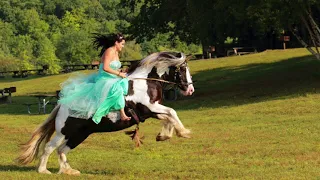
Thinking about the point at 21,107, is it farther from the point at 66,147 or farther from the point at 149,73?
the point at 149,73

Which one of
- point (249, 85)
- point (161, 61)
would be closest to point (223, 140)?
point (161, 61)

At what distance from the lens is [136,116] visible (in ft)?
40.1

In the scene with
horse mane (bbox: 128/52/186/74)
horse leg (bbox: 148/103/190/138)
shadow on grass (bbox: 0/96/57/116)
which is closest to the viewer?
horse leg (bbox: 148/103/190/138)

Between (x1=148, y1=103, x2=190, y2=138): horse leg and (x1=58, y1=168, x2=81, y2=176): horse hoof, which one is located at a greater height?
(x1=148, y1=103, x2=190, y2=138): horse leg

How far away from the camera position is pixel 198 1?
138 feet

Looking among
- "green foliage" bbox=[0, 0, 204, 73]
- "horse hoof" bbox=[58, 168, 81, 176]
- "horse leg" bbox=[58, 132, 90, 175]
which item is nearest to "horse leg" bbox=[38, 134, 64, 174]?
"horse leg" bbox=[58, 132, 90, 175]

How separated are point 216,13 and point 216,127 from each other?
19919 mm

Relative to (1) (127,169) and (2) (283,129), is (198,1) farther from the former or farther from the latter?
(1) (127,169)

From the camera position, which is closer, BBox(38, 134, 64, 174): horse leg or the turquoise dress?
the turquoise dress

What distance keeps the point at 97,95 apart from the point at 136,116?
847 mm

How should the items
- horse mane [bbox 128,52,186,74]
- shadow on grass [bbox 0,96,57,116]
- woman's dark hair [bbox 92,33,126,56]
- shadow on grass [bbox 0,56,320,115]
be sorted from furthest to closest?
1. shadow on grass [bbox 0,96,57,116]
2. shadow on grass [bbox 0,56,320,115]
3. horse mane [bbox 128,52,186,74]
4. woman's dark hair [bbox 92,33,126,56]

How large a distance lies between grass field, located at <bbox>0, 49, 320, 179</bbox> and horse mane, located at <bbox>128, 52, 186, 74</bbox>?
82.3 inches

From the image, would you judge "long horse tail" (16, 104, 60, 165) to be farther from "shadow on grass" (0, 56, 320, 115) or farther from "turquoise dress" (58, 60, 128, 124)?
"shadow on grass" (0, 56, 320, 115)

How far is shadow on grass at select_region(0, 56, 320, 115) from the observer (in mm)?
32781
